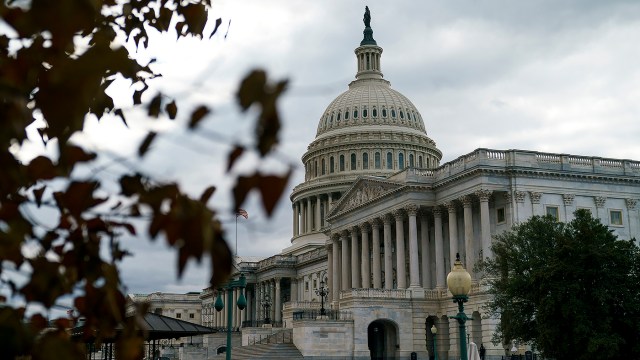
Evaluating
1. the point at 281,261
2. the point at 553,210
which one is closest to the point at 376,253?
the point at 553,210

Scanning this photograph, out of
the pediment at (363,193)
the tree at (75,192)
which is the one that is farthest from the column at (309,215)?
the tree at (75,192)

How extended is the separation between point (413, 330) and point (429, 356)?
278cm

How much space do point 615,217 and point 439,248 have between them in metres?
15.6

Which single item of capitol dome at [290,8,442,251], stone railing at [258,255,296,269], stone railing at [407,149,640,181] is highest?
capitol dome at [290,8,442,251]

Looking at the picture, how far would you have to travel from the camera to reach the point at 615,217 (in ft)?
232

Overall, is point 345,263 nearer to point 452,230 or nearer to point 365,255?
point 365,255

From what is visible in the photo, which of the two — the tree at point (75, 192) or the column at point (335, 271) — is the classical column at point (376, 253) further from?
the tree at point (75, 192)

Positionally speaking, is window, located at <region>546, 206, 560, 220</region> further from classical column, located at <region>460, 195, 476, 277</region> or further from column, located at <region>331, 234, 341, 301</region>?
column, located at <region>331, 234, 341, 301</region>

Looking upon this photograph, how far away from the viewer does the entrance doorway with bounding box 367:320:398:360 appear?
73688 mm

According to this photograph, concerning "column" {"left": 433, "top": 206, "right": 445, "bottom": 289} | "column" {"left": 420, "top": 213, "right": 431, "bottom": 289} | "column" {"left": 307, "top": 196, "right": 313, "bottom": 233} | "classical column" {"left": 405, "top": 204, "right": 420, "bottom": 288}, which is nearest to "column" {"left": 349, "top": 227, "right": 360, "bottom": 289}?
"column" {"left": 420, "top": 213, "right": 431, "bottom": 289}

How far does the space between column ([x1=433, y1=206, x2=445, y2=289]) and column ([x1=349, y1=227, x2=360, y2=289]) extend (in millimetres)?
13141

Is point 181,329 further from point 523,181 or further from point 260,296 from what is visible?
point 260,296

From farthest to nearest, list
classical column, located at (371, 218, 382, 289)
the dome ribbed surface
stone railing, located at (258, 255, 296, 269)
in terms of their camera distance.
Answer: the dome ribbed surface
stone railing, located at (258, 255, 296, 269)
classical column, located at (371, 218, 382, 289)

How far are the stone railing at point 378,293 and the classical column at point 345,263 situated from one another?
612 inches
